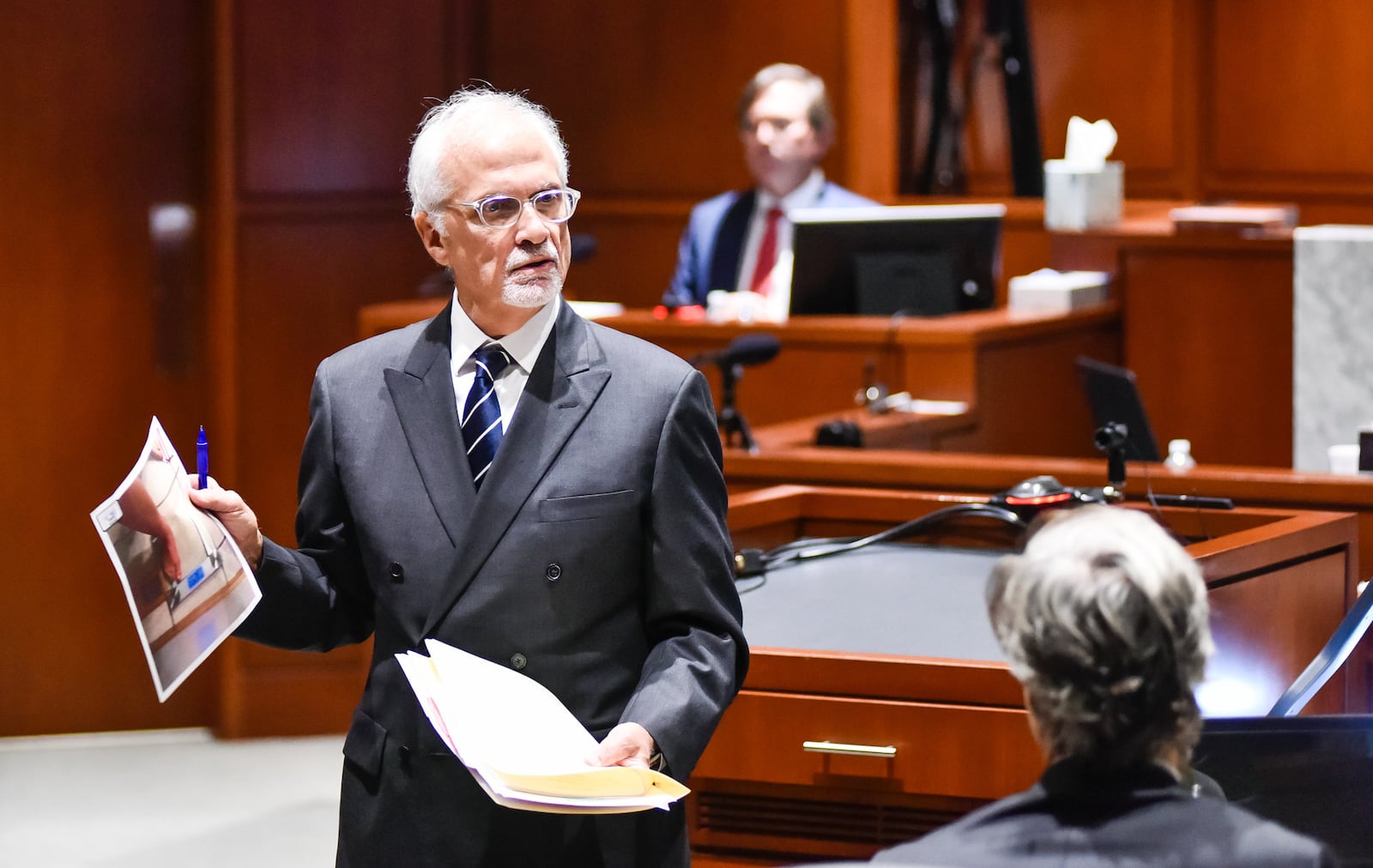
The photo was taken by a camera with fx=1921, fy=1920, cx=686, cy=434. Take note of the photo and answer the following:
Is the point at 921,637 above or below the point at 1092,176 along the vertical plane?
below

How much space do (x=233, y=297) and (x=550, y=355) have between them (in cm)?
379

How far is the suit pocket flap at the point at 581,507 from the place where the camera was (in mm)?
1955

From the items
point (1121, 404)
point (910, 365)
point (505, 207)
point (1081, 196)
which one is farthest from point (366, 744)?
point (1081, 196)

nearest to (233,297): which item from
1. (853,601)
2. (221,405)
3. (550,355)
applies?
(221,405)

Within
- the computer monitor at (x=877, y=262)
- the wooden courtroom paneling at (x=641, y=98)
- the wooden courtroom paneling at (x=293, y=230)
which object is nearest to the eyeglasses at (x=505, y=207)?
the computer monitor at (x=877, y=262)

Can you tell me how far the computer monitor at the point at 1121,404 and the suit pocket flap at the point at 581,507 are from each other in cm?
225

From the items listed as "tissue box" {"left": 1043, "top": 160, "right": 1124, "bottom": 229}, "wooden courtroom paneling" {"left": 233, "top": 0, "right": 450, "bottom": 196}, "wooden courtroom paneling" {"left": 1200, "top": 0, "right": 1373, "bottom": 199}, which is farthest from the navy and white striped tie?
"wooden courtroom paneling" {"left": 1200, "top": 0, "right": 1373, "bottom": 199}

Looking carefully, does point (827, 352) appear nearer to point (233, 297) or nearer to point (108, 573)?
point (233, 297)

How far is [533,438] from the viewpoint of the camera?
1.98 m

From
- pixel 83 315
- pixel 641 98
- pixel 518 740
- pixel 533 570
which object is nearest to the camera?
pixel 518 740

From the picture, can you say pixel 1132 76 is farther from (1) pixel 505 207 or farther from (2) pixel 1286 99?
(1) pixel 505 207

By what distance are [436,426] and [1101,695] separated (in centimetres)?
85

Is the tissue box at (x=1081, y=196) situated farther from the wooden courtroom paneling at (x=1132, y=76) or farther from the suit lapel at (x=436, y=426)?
the suit lapel at (x=436, y=426)

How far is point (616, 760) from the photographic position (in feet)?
6.07
